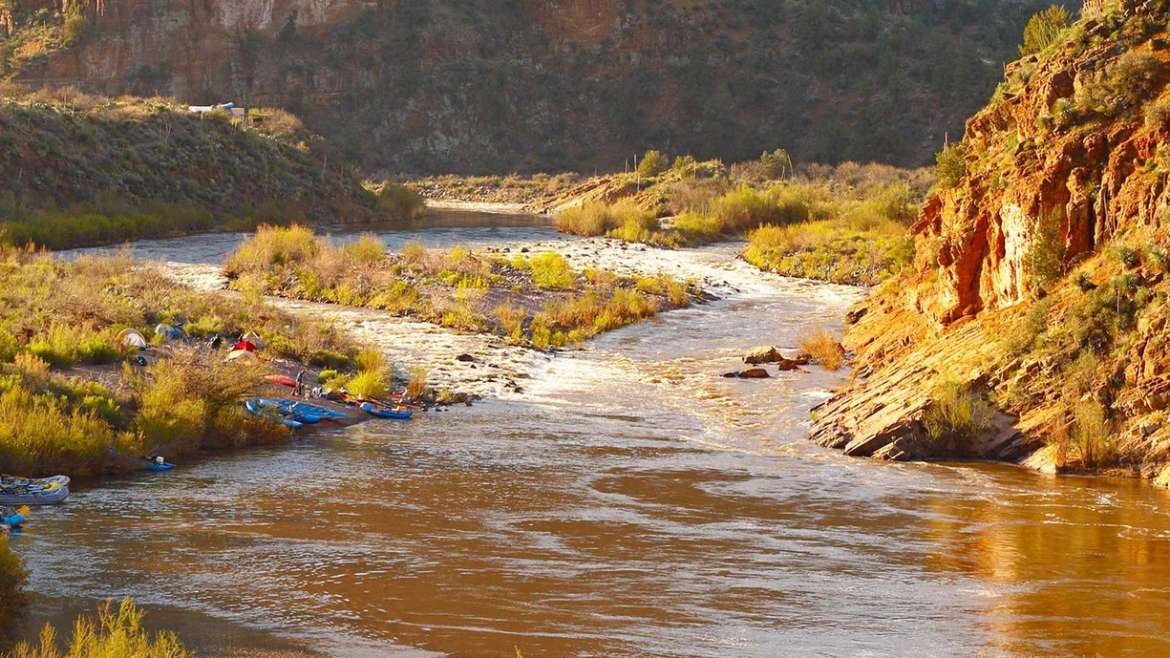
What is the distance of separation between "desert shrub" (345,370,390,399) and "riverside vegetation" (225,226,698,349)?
21.6ft

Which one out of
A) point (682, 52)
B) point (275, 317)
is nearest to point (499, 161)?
point (682, 52)

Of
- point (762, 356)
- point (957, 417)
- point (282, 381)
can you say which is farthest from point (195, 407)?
point (762, 356)

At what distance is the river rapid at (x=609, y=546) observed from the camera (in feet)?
44.5

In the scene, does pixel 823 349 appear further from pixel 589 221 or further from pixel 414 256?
pixel 589 221

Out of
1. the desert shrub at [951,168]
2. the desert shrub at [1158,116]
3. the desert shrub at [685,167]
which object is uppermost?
the desert shrub at [685,167]

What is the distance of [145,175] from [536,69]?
5122cm

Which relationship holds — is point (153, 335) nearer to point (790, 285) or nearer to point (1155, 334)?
point (1155, 334)

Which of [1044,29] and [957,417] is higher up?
[1044,29]

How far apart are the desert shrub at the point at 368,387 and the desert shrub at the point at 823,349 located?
9.57 meters

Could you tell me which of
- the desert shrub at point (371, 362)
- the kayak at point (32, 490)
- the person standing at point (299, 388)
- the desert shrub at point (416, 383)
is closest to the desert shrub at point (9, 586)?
the kayak at point (32, 490)

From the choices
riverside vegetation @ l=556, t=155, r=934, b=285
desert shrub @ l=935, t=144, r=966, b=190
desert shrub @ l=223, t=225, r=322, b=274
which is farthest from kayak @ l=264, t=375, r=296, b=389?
Result: riverside vegetation @ l=556, t=155, r=934, b=285

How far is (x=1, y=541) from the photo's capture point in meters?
13.5

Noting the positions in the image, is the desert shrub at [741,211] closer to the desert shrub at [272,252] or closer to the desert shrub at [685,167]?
the desert shrub at [685,167]

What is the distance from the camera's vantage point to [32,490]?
17.9 meters
